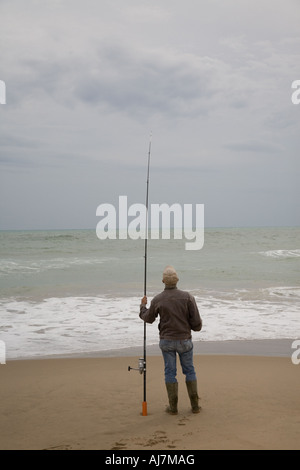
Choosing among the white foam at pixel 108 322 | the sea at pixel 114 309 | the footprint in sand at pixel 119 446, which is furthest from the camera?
the sea at pixel 114 309

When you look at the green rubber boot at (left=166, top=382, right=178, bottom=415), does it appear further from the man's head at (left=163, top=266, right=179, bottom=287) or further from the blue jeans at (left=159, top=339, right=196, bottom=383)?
the man's head at (left=163, top=266, right=179, bottom=287)

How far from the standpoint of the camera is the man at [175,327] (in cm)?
423

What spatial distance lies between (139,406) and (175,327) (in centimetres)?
104

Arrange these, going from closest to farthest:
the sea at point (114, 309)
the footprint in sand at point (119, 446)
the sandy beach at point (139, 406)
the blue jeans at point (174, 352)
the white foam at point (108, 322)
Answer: the footprint in sand at point (119, 446), the sandy beach at point (139, 406), the blue jeans at point (174, 352), the white foam at point (108, 322), the sea at point (114, 309)

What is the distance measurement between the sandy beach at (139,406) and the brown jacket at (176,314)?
0.81m

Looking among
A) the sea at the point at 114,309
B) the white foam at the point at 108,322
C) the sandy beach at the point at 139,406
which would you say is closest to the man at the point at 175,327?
the sandy beach at the point at 139,406

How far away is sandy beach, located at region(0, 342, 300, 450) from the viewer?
12.1 feet

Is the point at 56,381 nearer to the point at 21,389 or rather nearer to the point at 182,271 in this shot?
the point at 21,389

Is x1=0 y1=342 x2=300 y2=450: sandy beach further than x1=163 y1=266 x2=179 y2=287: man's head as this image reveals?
No

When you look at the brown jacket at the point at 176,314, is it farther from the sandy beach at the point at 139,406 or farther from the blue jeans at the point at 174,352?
the sandy beach at the point at 139,406

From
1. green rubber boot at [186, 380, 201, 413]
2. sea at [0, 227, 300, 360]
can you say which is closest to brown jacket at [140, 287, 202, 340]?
green rubber boot at [186, 380, 201, 413]

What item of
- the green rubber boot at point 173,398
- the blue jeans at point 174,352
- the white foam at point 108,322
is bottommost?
the white foam at point 108,322

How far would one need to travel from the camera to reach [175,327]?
167 inches

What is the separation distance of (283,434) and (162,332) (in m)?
1.37
